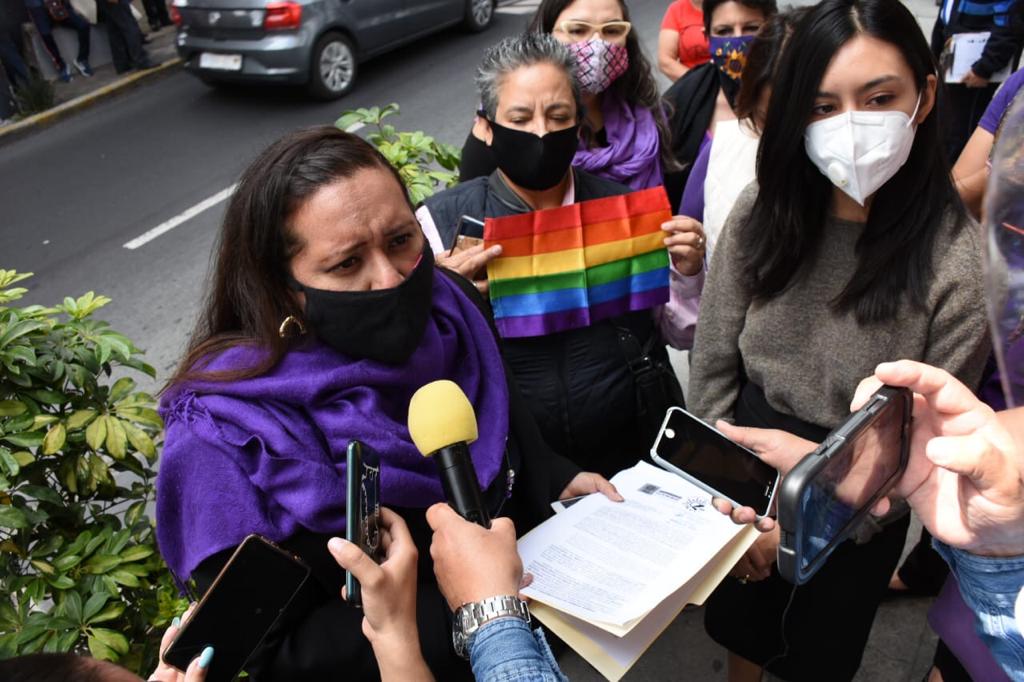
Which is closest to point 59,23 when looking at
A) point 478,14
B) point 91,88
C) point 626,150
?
point 91,88

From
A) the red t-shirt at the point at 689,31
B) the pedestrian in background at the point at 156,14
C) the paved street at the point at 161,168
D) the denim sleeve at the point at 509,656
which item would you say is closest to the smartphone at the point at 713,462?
the denim sleeve at the point at 509,656

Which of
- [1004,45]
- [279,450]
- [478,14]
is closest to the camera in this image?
[279,450]

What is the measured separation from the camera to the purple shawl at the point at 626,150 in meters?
2.75

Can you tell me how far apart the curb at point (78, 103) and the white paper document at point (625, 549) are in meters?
9.39

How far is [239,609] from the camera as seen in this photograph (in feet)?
4.13

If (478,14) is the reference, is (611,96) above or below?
above

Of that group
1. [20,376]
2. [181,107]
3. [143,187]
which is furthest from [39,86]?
[20,376]

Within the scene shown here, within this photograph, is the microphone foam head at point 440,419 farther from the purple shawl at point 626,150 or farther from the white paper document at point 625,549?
the purple shawl at point 626,150

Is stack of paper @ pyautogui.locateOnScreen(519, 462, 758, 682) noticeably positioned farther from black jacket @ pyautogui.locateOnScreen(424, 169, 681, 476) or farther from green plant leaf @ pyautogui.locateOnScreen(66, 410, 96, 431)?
green plant leaf @ pyautogui.locateOnScreen(66, 410, 96, 431)

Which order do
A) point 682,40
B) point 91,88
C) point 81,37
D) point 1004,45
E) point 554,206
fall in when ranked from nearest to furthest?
point 554,206 → point 1004,45 → point 682,40 → point 91,88 → point 81,37

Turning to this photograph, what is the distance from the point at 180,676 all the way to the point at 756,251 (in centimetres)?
150

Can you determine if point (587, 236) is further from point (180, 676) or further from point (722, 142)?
point (180, 676)

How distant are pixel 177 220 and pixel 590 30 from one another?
15.5 ft

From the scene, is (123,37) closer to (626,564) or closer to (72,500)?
(72,500)
